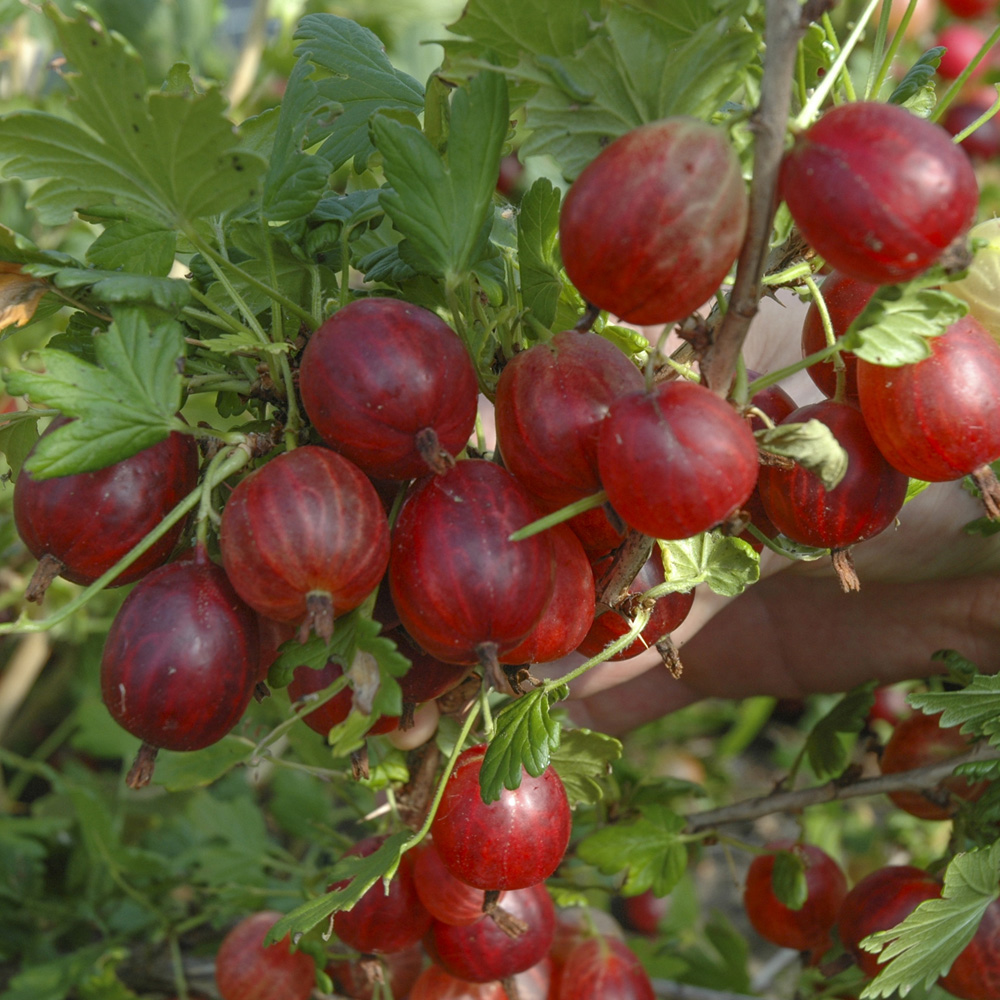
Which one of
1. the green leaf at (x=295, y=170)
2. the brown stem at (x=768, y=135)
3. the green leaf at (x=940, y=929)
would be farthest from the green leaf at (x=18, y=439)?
the green leaf at (x=940, y=929)

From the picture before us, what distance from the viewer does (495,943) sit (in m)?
0.68

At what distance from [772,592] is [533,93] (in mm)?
779

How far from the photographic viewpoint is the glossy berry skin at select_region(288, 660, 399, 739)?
1.81ft

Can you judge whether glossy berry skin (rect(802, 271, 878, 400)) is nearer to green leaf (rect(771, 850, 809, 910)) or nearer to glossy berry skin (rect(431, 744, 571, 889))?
glossy berry skin (rect(431, 744, 571, 889))

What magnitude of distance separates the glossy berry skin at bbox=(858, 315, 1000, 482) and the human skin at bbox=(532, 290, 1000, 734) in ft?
1.08

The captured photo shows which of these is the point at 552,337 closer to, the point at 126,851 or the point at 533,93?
the point at 533,93

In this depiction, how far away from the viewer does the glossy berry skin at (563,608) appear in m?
Result: 0.50

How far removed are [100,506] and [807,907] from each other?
2.51 feet

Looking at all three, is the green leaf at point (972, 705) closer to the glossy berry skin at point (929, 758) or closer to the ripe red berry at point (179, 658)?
the glossy berry skin at point (929, 758)

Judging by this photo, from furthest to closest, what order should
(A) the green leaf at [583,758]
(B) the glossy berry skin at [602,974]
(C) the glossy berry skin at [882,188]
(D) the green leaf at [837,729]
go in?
(D) the green leaf at [837,729] → (B) the glossy berry skin at [602,974] → (A) the green leaf at [583,758] → (C) the glossy berry skin at [882,188]

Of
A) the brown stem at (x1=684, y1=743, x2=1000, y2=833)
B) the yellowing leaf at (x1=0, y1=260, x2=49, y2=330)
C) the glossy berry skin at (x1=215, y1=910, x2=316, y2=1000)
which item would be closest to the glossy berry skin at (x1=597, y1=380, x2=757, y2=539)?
the yellowing leaf at (x1=0, y1=260, x2=49, y2=330)

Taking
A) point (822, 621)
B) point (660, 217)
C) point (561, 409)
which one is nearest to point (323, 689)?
point (561, 409)

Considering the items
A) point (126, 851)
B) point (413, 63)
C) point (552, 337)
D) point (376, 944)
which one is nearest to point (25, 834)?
point (126, 851)

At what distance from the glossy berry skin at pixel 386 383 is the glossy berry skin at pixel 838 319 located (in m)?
0.23
